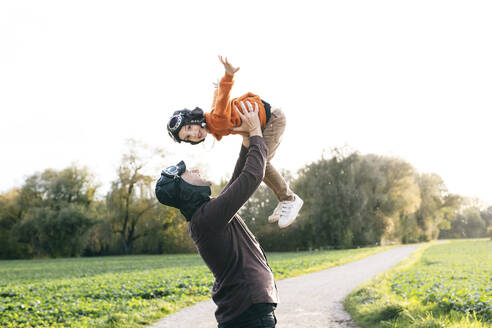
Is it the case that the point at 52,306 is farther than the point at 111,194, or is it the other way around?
the point at 111,194

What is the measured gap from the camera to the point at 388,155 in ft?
169

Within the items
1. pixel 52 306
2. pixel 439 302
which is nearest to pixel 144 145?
pixel 52 306

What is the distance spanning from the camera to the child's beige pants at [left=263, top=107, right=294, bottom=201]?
305 centimetres

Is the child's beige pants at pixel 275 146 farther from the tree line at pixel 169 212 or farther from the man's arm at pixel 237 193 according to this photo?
the tree line at pixel 169 212

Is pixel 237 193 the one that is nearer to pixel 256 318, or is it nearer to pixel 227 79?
pixel 256 318

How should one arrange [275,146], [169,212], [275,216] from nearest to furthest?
[275,146] → [275,216] → [169,212]

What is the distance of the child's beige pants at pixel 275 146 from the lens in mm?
3051

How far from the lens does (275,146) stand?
3287 mm

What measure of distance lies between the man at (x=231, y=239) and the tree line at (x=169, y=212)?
120ft

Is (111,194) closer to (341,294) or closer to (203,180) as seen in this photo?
(341,294)

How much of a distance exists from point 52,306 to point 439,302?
880 cm

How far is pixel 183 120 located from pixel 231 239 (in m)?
0.95

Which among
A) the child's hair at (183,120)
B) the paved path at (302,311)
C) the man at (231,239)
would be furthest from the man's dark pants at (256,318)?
the paved path at (302,311)

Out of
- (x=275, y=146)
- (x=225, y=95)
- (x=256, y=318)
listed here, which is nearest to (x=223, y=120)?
(x=225, y=95)
